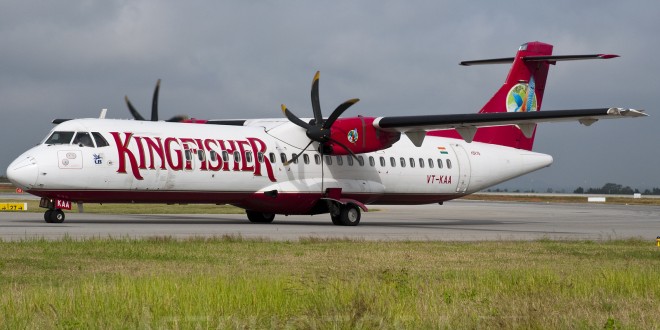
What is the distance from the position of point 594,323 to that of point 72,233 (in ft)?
49.3

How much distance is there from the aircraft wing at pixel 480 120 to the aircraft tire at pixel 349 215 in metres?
2.79

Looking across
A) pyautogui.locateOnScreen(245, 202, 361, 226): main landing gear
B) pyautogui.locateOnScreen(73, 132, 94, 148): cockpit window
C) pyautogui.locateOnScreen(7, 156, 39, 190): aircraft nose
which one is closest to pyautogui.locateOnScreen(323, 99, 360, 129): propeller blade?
pyautogui.locateOnScreen(245, 202, 361, 226): main landing gear

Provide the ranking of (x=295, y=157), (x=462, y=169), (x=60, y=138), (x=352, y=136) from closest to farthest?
(x=60, y=138) < (x=295, y=157) < (x=352, y=136) < (x=462, y=169)

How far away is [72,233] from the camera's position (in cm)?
2078

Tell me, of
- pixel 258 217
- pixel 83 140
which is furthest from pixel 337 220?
pixel 83 140

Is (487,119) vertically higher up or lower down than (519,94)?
lower down

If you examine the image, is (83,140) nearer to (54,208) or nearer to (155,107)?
(54,208)

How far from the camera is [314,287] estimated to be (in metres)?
10.5

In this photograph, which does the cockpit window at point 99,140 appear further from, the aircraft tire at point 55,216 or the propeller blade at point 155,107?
the propeller blade at point 155,107

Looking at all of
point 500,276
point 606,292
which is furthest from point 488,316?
point 500,276

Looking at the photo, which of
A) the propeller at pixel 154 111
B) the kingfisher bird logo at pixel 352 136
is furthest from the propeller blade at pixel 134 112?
the kingfisher bird logo at pixel 352 136

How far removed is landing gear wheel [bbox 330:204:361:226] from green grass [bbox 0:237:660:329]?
1105 centimetres

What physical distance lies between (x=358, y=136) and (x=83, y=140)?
29.0 feet

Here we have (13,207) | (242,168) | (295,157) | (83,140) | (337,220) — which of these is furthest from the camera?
→ (13,207)
